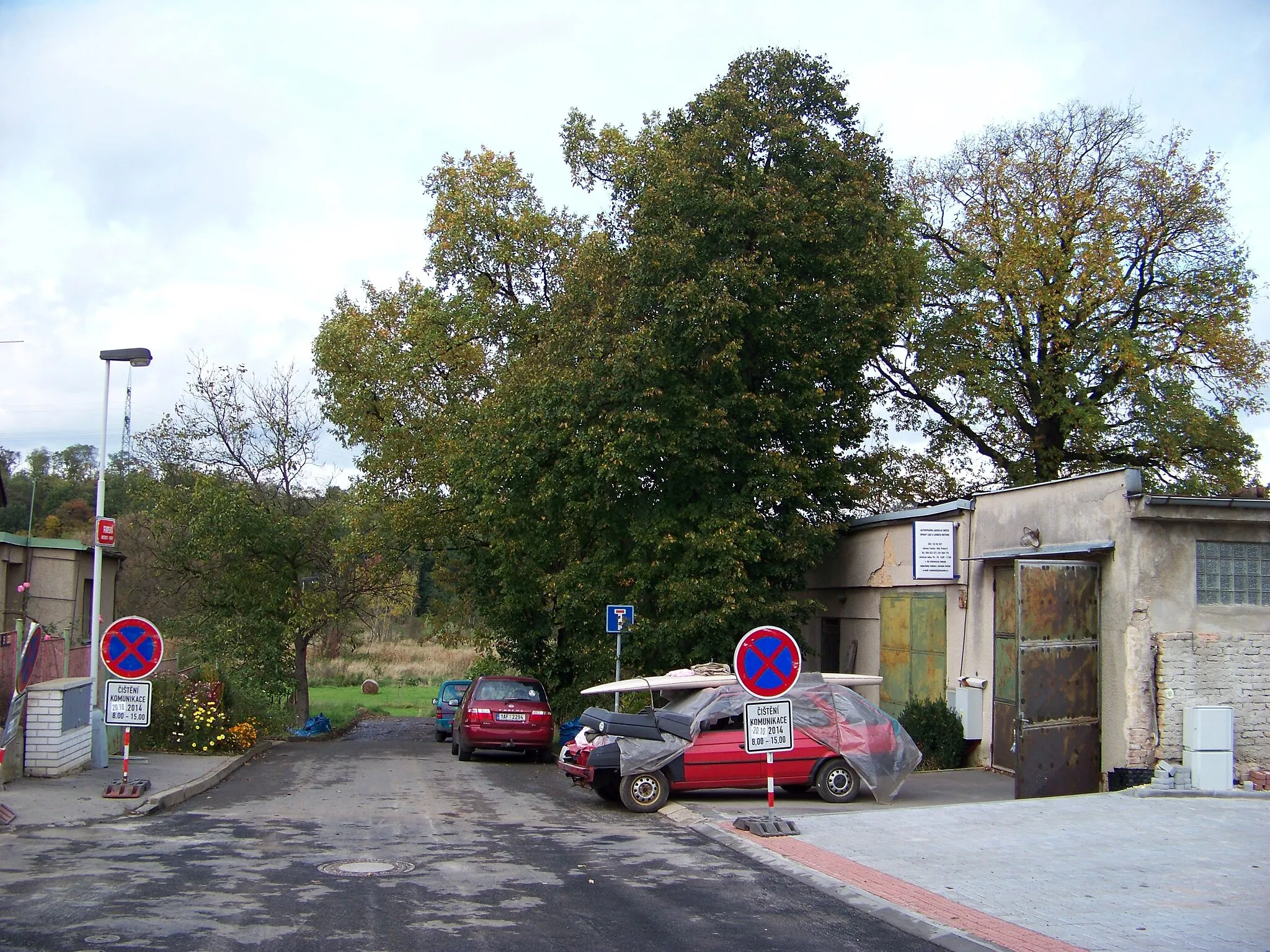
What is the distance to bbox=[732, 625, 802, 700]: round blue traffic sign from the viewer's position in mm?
12414

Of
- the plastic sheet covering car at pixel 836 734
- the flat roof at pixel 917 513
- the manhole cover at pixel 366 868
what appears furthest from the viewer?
the flat roof at pixel 917 513

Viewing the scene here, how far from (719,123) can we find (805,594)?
10690 mm

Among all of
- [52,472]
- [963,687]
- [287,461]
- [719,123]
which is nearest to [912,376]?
[719,123]

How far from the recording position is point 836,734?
14.1 meters

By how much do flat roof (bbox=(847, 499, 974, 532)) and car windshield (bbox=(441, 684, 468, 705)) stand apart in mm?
13178

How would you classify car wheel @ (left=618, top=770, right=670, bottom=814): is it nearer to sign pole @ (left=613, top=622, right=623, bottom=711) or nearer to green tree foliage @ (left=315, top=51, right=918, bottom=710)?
sign pole @ (left=613, top=622, right=623, bottom=711)

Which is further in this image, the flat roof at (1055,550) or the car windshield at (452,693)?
the car windshield at (452,693)

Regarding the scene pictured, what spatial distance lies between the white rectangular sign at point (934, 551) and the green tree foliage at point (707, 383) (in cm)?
308

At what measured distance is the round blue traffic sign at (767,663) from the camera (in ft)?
40.7

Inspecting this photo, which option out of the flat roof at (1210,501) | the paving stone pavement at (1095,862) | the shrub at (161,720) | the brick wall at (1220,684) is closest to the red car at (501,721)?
the shrub at (161,720)

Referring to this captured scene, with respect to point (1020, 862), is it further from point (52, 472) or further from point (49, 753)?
point (52, 472)

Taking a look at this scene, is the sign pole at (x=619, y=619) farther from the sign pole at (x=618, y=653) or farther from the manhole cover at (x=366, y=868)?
the manhole cover at (x=366, y=868)

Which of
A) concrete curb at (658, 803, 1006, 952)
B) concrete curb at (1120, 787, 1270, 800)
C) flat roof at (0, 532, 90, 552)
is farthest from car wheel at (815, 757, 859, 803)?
flat roof at (0, 532, 90, 552)

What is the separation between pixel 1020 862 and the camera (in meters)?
9.89
